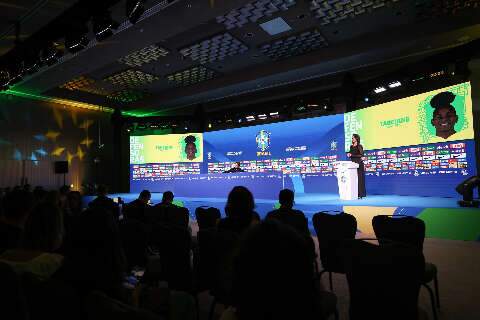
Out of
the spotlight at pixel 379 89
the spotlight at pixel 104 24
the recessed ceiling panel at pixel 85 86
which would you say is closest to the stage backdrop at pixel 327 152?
the spotlight at pixel 379 89

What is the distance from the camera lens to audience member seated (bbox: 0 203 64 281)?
182 centimetres

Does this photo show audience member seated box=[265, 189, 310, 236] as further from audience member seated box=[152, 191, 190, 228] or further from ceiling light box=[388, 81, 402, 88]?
ceiling light box=[388, 81, 402, 88]

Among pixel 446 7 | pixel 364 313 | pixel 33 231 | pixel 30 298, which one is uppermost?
pixel 446 7

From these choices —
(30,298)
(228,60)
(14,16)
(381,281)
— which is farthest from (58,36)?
(381,281)

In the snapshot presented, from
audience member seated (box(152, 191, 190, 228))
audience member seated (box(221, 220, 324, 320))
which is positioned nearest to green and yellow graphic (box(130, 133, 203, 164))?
audience member seated (box(152, 191, 190, 228))

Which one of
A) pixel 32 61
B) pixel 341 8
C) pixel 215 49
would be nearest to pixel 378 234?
pixel 341 8

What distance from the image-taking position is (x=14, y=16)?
6.51 m

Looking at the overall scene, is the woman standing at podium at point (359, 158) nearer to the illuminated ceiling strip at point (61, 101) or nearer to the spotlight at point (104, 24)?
the spotlight at point (104, 24)

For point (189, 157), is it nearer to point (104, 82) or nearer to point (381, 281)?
point (104, 82)

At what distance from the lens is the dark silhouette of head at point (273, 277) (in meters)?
1.03

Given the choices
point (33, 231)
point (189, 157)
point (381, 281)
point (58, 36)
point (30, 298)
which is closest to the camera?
point (30, 298)

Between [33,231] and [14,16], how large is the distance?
6.68 metres

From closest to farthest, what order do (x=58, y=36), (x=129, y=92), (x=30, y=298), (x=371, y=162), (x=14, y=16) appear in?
(x=30, y=298) < (x=58, y=36) < (x=14, y=16) < (x=371, y=162) < (x=129, y=92)

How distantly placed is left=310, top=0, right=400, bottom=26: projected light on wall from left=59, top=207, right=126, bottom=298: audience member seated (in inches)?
243
